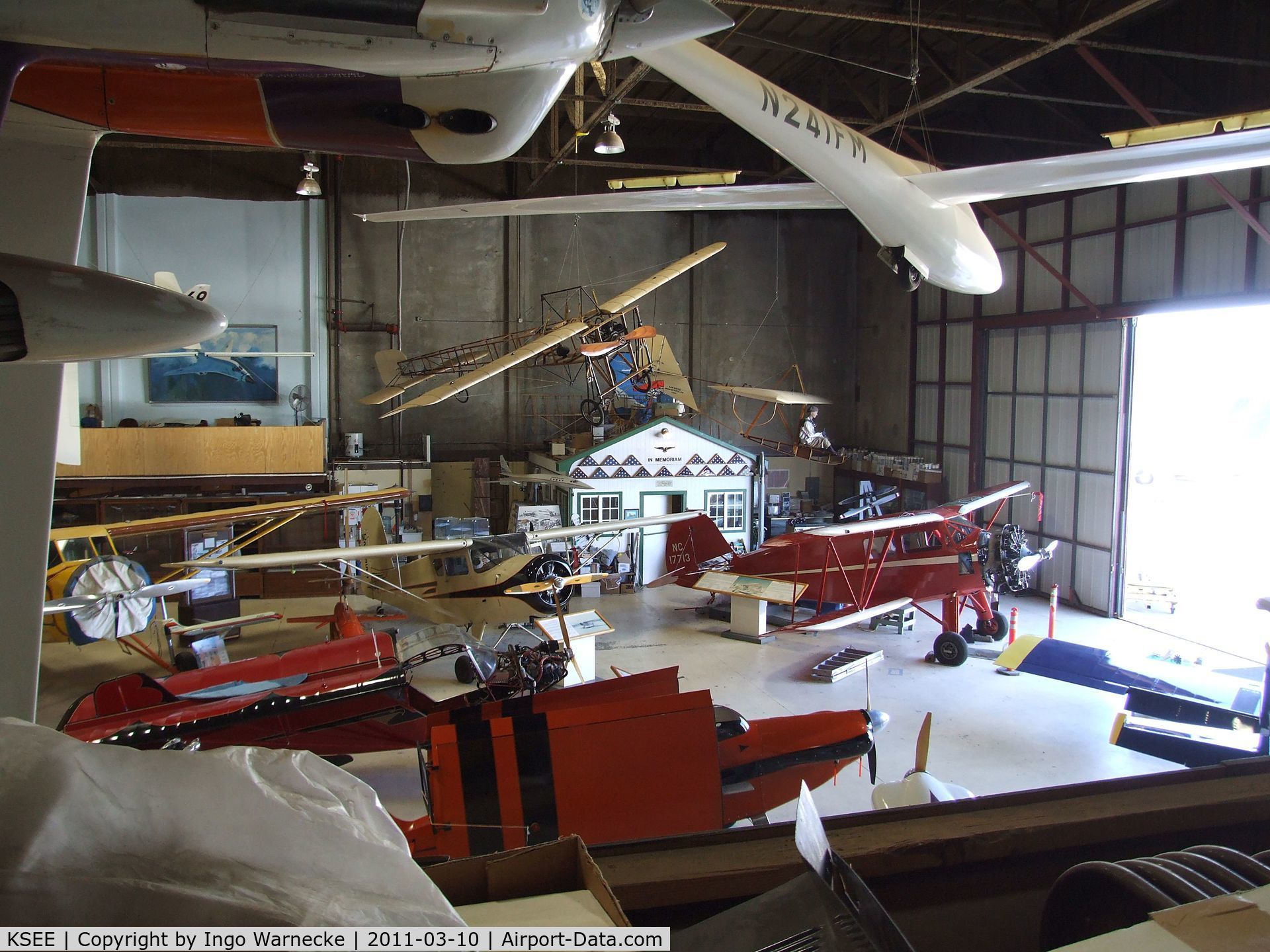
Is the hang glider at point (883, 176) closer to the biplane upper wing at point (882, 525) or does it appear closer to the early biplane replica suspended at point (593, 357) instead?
the biplane upper wing at point (882, 525)

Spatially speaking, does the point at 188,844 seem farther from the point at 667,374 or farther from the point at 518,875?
the point at 667,374

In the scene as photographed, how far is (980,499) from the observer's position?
11031 millimetres

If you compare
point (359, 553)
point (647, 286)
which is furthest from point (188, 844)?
point (647, 286)

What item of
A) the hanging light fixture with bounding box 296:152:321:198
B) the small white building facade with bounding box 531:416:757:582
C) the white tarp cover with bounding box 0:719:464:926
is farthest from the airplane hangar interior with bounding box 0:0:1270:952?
the hanging light fixture with bounding box 296:152:321:198

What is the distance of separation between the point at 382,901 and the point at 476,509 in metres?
16.1

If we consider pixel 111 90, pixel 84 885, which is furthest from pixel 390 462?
pixel 84 885

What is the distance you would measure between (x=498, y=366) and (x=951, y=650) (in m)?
7.86

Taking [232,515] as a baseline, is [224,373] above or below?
above

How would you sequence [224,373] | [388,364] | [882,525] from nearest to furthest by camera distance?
[882,525] < [388,364] < [224,373]

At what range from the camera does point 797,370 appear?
19016 millimetres

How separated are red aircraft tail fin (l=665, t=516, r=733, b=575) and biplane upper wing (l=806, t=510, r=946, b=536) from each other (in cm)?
270

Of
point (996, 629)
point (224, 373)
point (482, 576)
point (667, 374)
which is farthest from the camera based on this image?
point (224, 373)

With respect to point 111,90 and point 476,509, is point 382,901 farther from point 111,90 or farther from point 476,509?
point 476,509

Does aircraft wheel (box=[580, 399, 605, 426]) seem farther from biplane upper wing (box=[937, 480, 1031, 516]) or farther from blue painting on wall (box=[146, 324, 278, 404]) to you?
biplane upper wing (box=[937, 480, 1031, 516])
